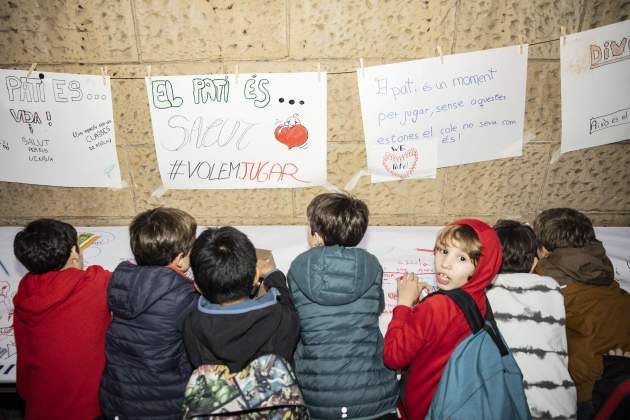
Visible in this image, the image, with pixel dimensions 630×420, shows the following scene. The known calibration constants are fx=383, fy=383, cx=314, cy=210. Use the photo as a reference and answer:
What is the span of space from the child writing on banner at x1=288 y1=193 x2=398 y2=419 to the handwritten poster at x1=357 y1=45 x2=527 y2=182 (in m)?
0.83

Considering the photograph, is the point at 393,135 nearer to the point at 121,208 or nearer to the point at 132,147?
the point at 132,147

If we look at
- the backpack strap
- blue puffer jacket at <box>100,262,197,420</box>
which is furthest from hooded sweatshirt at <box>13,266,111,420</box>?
the backpack strap

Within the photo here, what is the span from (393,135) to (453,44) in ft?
1.66

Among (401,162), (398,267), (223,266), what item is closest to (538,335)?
(398,267)

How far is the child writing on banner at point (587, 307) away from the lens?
149 cm

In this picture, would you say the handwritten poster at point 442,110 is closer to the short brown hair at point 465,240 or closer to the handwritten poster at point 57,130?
the short brown hair at point 465,240

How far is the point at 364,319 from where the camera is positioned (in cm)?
139

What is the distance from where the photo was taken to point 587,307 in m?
1.49

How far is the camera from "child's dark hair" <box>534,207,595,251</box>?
1612mm

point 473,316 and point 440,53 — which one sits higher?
point 440,53

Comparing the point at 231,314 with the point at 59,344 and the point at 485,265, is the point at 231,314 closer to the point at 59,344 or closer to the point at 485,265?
the point at 59,344

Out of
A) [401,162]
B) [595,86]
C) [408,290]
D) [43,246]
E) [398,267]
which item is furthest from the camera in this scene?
[401,162]

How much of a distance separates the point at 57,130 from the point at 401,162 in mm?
1824

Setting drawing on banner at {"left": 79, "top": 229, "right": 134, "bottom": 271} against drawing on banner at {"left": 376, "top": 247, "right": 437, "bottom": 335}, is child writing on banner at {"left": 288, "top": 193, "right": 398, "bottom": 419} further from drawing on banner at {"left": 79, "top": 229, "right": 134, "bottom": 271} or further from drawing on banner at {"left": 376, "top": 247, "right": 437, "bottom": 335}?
drawing on banner at {"left": 79, "top": 229, "right": 134, "bottom": 271}
